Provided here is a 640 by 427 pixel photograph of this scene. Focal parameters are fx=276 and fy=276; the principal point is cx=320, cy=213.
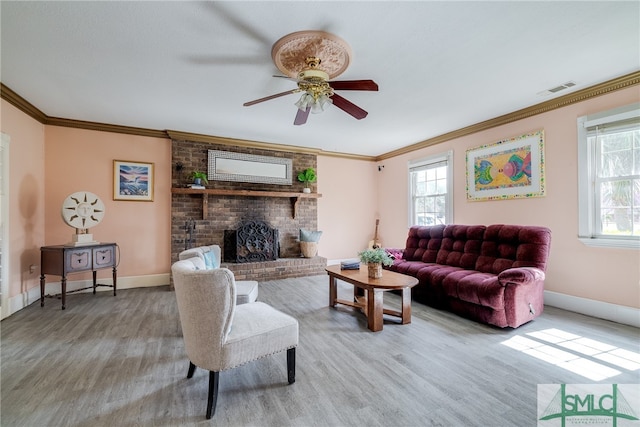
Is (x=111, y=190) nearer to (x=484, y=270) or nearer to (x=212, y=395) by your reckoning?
(x=212, y=395)

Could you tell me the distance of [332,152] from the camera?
6.03 m

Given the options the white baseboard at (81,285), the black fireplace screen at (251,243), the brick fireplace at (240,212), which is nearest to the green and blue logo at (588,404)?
the brick fireplace at (240,212)

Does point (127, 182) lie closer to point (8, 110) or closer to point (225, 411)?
point (8, 110)

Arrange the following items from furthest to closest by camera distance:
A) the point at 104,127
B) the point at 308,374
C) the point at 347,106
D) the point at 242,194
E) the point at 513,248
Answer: the point at 242,194 < the point at 104,127 < the point at 513,248 < the point at 347,106 < the point at 308,374

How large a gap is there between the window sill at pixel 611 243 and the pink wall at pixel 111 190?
578 cm

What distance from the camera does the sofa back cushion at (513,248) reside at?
3049 millimetres

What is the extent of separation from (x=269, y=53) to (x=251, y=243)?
3.39 meters

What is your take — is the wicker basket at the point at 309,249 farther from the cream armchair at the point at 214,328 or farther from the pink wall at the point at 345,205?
the cream armchair at the point at 214,328

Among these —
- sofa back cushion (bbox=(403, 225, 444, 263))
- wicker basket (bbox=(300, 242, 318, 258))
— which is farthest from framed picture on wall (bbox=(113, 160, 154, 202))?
sofa back cushion (bbox=(403, 225, 444, 263))

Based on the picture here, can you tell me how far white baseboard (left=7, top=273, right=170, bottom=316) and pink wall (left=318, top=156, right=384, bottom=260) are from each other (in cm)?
305

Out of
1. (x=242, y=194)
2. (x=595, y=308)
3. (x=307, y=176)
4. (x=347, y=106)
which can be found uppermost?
(x=347, y=106)

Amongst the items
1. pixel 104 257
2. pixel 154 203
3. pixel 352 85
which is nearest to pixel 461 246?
pixel 352 85

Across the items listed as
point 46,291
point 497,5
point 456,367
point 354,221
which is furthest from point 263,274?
point 497,5

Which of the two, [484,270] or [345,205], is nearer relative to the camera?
[484,270]
